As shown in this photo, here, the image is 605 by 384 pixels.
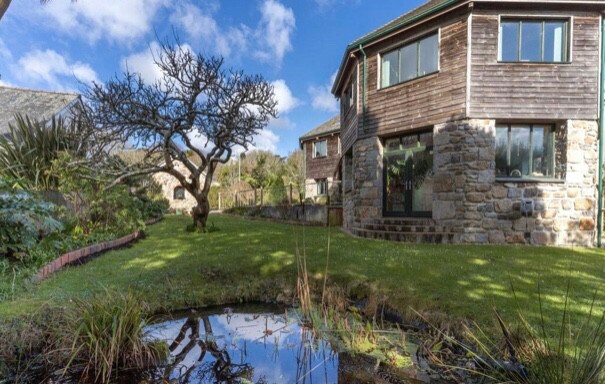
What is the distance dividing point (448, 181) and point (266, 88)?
222 inches

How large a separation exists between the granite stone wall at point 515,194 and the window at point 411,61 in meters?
1.80

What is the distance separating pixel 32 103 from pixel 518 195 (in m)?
19.5

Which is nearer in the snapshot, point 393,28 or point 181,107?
point 393,28

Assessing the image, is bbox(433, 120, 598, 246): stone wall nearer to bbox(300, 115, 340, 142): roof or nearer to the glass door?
the glass door

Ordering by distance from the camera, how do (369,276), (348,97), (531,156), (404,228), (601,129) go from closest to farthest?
1. (369,276)
2. (601,129)
3. (531,156)
4. (404,228)
5. (348,97)

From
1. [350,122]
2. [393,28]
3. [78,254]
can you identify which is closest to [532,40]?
[393,28]

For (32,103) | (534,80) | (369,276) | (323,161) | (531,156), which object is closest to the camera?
(369,276)

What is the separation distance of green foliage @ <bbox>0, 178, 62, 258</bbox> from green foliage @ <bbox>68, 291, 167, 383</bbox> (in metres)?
3.23

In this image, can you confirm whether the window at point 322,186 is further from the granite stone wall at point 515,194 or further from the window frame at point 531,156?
the window frame at point 531,156

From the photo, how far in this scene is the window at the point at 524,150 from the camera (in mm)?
8031

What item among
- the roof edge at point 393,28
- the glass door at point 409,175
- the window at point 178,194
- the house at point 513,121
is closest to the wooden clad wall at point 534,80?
the house at point 513,121

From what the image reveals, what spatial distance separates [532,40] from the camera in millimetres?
7910

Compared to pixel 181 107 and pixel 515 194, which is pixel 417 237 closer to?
pixel 515 194

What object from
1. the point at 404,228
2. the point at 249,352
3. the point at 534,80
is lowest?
the point at 249,352
